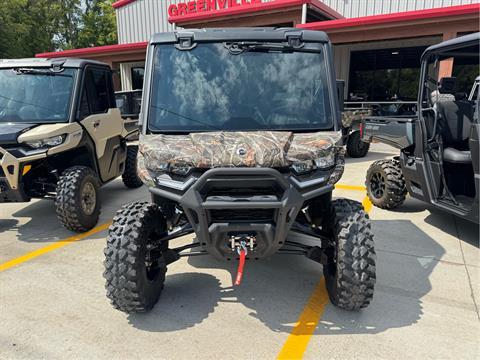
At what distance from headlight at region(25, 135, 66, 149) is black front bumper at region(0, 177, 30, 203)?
501 mm

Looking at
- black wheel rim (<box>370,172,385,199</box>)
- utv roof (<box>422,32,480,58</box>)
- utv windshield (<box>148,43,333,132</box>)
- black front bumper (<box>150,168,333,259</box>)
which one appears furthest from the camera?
black wheel rim (<box>370,172,385,199</box>)

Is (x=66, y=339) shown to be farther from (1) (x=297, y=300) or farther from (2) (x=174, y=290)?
(1) (x=297, y=300)

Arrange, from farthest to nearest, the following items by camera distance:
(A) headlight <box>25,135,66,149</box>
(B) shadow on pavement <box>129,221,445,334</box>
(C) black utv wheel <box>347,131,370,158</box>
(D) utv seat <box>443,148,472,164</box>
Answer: (C) black utv wheel <box>347,131,370,158</box>, (A) headlight <box>25,135,66,149</box>, (D) utv seat <box>443,148,472,164</box>, (B) shadow on pavement <box>129,221,445,334</box>

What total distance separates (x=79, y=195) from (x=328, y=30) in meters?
10.3

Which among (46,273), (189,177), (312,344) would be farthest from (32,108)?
(312,344)

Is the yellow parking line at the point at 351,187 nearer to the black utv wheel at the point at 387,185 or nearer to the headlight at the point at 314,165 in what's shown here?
the black utv wheel at the point at 387,185

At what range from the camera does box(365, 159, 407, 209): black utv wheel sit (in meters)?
5.39

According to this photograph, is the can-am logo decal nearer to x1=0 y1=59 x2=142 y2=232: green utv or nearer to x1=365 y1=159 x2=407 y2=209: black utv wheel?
Result: x1=0 y1=59 x2=142 y2=232: green utv

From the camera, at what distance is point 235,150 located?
8.43 ft

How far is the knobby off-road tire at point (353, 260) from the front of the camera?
2684mm

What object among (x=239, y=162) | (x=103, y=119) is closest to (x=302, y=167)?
(x=239, y=162)

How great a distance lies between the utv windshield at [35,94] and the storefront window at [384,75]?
14.0 m

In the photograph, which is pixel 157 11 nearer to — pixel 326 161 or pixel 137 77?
pixel 137 77

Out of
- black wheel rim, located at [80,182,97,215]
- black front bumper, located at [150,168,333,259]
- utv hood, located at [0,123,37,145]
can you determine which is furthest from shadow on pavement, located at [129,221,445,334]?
utv hood, located at [0,123,37,145]
